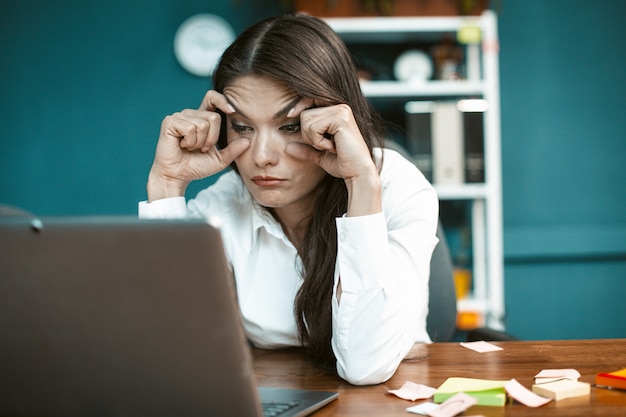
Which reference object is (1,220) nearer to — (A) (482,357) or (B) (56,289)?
(B) (56,289)

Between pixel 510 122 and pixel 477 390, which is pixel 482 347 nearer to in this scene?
pixel 477 390

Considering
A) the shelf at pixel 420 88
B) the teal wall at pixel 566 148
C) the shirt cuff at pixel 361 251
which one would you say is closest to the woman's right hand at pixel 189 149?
A: the shirt cuff at pixel 361 251

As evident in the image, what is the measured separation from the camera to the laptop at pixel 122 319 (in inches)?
27.6

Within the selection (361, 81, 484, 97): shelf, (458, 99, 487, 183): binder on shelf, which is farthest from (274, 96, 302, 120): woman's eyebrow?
(458, 99, 487, 183): binder on shelf

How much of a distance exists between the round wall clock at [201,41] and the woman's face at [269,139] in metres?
2.18

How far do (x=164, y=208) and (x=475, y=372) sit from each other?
2.44 ft

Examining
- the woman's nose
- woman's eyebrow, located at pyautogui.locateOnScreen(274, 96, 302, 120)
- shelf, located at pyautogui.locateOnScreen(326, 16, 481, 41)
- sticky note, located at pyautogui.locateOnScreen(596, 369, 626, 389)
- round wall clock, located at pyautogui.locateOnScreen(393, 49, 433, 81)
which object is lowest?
sticky note, located at pyautogui.locateOnScreen(596, 369, 626, 389)

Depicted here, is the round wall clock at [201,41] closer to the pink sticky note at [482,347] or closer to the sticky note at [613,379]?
the pink sticky note at [482,347]

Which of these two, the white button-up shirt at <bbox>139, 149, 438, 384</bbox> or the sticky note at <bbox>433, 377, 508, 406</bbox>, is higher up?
the white button-up shirt at <bbox>139, 149, 438, 384</bbox>

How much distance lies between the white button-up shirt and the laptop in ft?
1.17

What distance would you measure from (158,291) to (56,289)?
4.8 inches

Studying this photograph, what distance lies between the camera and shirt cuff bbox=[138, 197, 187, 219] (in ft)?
4.89

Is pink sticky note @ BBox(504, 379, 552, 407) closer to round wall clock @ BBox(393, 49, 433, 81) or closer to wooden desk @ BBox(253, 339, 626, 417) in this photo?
wooden desk @ BBox(253, 339, 626, 417)

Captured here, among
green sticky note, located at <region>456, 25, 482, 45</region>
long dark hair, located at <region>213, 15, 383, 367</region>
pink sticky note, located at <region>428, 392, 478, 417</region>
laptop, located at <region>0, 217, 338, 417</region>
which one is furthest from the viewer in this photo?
green sticky note, located at <region>456, 25, 482, 45</region>
